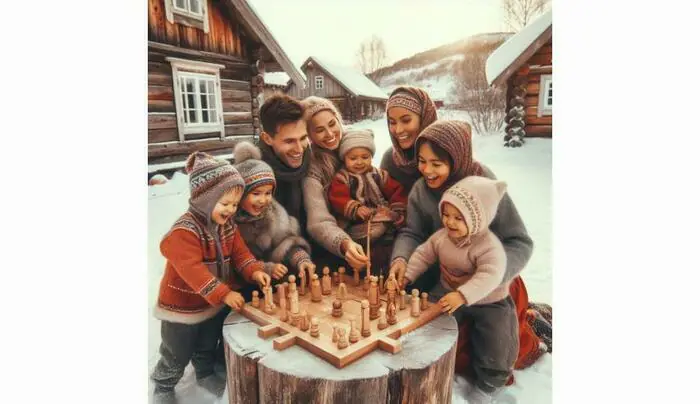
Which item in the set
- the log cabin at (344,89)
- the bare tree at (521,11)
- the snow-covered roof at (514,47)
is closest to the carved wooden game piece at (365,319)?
the log cabin at (344,89)

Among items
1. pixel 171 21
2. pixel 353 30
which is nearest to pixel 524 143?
pixel 353 30

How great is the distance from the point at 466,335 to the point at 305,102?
1130 millimetres

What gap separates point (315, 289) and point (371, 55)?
0.93m

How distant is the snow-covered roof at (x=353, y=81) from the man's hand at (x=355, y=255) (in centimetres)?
59

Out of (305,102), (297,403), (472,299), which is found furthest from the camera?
(305,102)

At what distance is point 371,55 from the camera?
1.73 metres

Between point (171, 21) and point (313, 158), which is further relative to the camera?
point (313, 158)

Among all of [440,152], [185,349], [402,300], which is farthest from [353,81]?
[185,349]

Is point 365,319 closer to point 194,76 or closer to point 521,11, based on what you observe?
point 194,76

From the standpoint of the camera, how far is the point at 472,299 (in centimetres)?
165

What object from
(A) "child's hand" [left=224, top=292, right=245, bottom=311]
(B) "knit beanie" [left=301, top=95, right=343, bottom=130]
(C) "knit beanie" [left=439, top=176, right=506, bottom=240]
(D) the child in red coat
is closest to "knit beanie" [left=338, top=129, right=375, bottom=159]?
(D) the child in red coat

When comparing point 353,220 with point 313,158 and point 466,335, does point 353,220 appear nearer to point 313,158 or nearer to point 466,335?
point 313,158

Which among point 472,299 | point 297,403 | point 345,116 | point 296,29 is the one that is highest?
point 296,29

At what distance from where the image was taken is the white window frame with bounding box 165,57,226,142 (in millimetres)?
1718
